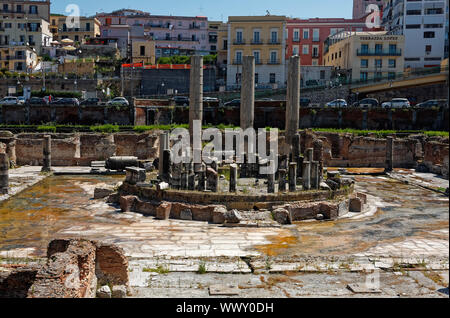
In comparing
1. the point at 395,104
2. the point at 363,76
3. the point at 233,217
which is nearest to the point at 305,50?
the point at 363,76

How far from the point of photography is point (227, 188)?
1953 centimetres

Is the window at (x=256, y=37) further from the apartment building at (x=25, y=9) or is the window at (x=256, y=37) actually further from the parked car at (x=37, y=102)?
the apartment building at (x=25, y=9)

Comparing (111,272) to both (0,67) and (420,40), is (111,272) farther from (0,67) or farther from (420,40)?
(0,67)

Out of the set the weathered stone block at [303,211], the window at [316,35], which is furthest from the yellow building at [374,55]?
the weathered stone block at [303,211]

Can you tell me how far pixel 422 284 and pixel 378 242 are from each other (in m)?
3.84

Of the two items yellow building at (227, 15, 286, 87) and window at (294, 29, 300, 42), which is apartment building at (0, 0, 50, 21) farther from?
window at (294, 29, 300, 42)

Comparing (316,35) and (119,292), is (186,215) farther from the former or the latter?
(316,35)

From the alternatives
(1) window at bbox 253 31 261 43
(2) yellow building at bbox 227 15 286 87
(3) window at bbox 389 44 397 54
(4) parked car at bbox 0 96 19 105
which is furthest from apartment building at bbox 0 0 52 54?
(3) window at bbox 389 44 397 54

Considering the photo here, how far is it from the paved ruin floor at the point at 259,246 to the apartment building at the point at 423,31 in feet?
117

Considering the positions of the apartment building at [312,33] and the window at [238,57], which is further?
the apartment building at [312,33]

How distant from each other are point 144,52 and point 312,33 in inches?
738

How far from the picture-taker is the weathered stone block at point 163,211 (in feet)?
56.5

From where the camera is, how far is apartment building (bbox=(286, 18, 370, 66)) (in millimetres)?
58588
